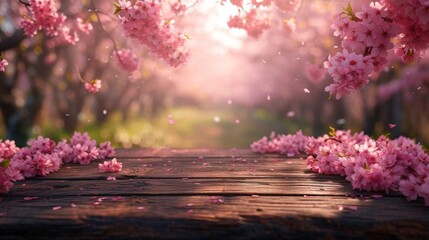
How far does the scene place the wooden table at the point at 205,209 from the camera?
8.89 ft

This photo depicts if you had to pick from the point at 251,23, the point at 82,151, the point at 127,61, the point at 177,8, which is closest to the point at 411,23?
the point at 251,23

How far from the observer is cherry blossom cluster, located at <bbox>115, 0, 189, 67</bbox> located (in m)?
4.24

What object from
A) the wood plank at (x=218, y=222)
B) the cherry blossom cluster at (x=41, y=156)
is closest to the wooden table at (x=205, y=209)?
the wood plank at (x=218, y=222)

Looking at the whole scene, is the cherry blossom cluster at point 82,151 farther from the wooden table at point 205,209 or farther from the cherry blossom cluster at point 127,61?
the cherry blossom cluster at point 127,61

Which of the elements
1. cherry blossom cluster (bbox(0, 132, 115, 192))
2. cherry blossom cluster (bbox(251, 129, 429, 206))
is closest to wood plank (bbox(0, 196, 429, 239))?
cherry blossom cluster (bbox(251, 129, 429, 206))

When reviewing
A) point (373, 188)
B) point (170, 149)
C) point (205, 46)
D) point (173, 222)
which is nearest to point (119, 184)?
point (173, 222)

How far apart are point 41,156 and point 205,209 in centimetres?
207

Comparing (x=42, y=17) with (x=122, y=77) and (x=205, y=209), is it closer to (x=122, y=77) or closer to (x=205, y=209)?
(x=205, y=209)

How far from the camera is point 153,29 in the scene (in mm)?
4453

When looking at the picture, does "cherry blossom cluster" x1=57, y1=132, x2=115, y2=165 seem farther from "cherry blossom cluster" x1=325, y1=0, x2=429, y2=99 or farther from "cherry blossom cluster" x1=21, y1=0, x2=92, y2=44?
"cherry blossom cluster" x1=325, y1=0, x2=429, y2=99

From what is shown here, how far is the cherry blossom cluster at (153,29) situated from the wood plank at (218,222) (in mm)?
2067

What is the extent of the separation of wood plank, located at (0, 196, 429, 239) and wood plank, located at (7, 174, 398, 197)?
0.42 meters

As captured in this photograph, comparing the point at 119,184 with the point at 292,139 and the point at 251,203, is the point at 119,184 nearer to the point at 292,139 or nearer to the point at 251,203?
the point at 251,203

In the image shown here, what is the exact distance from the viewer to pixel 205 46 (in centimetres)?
2375
